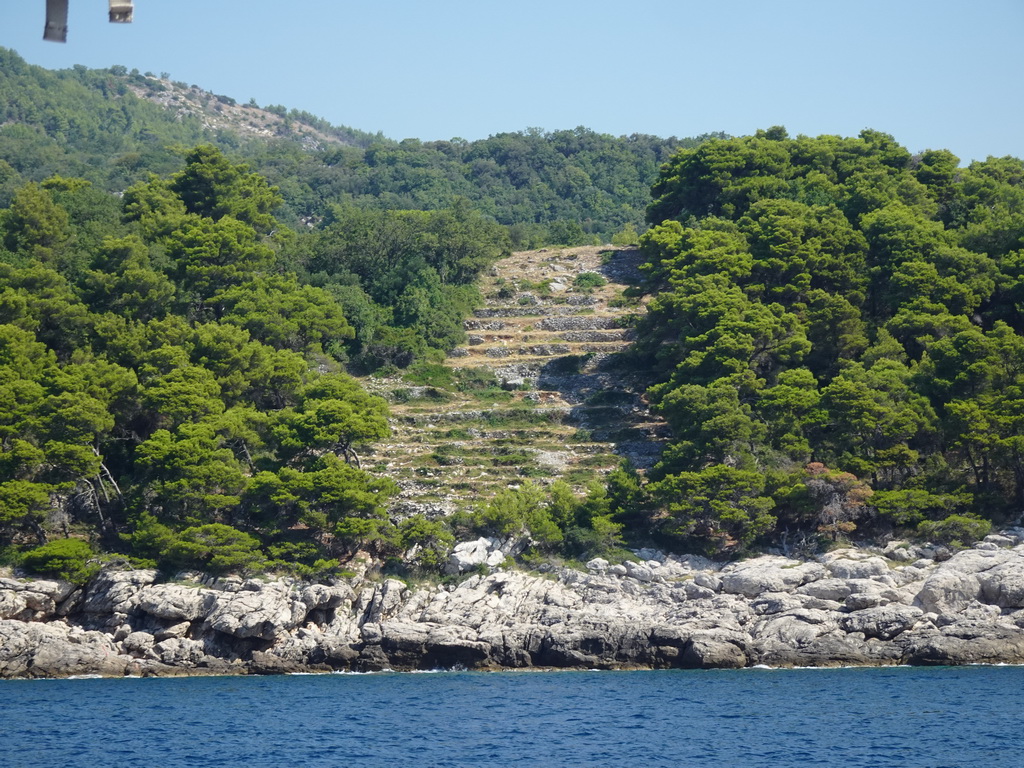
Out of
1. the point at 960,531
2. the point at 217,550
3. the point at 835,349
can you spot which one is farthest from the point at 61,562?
the point at 835,349

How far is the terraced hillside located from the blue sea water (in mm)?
12697

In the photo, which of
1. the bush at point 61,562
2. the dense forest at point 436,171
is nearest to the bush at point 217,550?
the bush at point 61,562

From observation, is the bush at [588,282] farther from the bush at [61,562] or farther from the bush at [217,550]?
the bush at [61,562]

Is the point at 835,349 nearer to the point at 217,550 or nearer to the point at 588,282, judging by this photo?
the point at 588,282

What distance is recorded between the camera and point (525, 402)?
58844 millimetres

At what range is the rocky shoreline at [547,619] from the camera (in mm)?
40562

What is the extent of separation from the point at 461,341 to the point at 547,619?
23.7m

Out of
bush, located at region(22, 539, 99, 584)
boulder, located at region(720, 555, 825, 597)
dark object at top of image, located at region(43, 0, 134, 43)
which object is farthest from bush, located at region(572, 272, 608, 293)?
dark object at top of image, located at region(43, 0, 134, 43)

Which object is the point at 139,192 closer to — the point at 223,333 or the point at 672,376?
the point at 223,333

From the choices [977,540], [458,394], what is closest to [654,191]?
[458,394]

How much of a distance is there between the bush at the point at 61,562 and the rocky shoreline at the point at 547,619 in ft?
1.44

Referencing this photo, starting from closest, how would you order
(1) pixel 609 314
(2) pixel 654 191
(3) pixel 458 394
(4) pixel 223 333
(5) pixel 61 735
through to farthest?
(5) pixel 61 735
(4) pixel 223 333
(3) pixel 458 394
(1) pixel 609 314
(2) pixel 654 191

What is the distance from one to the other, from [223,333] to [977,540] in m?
28.3

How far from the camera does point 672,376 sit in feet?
176
